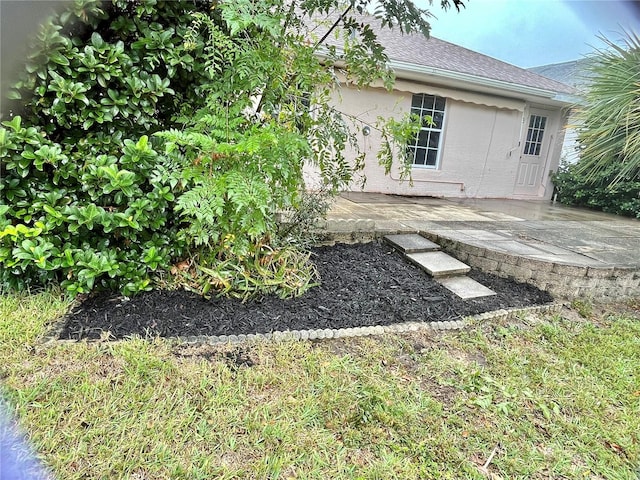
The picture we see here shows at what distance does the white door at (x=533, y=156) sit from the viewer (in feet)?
30.0

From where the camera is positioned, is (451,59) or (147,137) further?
(451,59)

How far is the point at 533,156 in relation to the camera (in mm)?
9391

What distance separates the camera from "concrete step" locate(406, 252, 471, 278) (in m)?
3.53

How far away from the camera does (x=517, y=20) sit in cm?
186

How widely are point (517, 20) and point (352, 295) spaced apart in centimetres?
205

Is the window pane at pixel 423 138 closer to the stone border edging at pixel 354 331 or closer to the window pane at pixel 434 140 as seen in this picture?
the window pane at pixel 434 140

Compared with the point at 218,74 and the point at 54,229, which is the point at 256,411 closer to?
the point at 54,229

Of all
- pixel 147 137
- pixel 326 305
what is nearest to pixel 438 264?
pixel 326 305

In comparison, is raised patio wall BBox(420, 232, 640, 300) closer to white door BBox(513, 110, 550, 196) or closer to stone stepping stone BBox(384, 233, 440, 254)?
stone stepping stone BBox(384, 233, 440, 254)

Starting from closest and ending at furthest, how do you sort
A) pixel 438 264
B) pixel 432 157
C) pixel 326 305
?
pixel 326 305 < pixel 438 264 < pixel 432 157

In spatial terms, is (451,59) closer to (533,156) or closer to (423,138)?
(423,138)

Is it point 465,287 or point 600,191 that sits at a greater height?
point 600,191

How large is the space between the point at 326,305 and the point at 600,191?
26.6ft

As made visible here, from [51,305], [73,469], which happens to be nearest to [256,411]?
[73,469]
